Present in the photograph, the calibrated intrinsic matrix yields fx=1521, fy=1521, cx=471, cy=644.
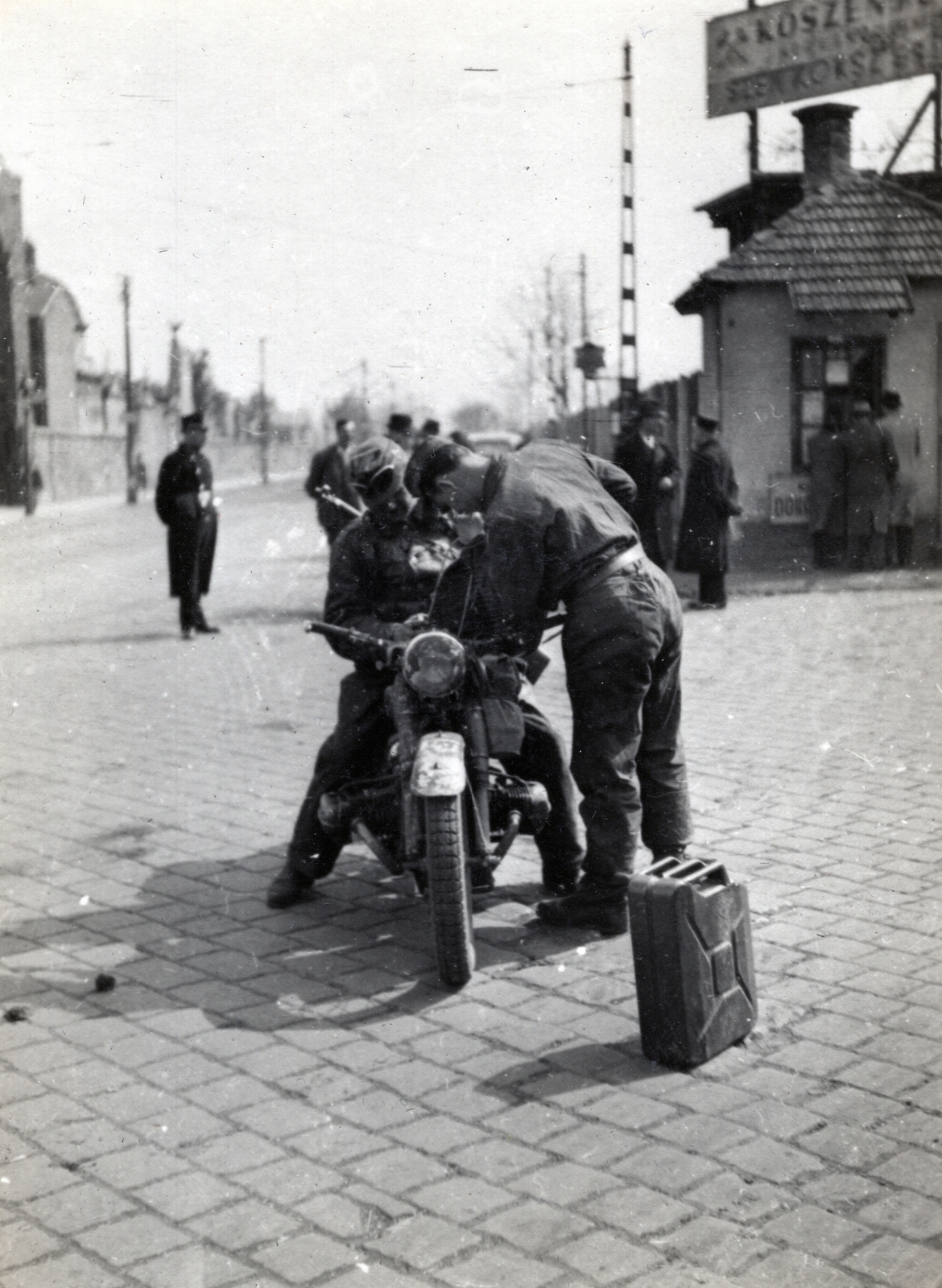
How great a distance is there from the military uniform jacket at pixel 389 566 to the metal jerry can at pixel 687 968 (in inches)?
71.8

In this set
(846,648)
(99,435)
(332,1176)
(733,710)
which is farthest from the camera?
(99,435)

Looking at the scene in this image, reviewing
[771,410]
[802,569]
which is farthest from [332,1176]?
[771,410]

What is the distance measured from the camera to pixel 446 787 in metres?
4.53

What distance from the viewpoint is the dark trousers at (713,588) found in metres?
14.4

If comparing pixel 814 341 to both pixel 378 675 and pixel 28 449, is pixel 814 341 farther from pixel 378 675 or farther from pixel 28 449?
pixel 28 449

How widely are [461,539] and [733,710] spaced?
414 cm

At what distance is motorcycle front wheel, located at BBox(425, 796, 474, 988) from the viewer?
4.53 meters

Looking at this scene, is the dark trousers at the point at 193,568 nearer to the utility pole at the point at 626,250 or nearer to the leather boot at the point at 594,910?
the utility pole at the point at 626,250

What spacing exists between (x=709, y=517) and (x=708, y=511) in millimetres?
61

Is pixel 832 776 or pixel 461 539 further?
pixel 832 776

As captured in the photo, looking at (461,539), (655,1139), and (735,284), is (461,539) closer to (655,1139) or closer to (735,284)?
(655,1139)

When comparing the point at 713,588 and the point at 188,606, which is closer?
the point at 188,606

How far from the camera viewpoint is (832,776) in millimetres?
7379

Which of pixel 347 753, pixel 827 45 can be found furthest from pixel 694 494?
pixel 347 753
